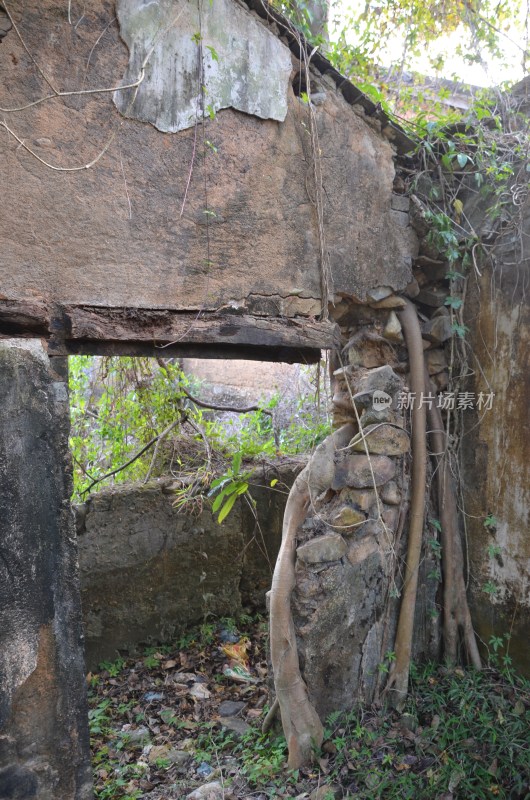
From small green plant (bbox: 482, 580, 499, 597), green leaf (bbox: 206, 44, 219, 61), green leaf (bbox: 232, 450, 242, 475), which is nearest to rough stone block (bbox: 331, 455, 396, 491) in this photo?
green leaf (bbox: 232, 450, 242, 475)

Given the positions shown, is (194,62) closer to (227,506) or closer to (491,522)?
(227,506)

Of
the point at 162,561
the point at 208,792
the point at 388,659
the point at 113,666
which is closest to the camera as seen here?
the point at 208,792

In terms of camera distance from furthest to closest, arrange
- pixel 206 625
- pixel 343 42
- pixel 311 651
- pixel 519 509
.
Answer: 1. pixel 206 625
2. pixel 343 42
3. pixel 519 509
4. pixel 311 651

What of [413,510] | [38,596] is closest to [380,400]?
[413,510]

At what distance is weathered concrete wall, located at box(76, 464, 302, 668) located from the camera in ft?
12.8

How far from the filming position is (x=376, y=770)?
270cm

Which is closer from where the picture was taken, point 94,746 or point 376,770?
point 376,770

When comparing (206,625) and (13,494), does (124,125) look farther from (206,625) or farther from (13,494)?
(206,625)

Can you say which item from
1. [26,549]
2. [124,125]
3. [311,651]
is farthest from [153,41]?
[311,651]

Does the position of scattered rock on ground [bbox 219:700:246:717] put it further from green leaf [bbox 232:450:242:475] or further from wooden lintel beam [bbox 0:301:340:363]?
wooden lintel beam [bbox 0:301:340:363]

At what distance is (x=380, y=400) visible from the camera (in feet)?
10.3

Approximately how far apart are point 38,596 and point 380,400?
192cm

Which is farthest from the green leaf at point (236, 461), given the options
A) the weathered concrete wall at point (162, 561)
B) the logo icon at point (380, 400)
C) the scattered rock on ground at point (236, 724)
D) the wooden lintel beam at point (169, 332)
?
the scattered rock on ground at point (236, 724)

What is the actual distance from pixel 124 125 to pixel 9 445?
1160mm
